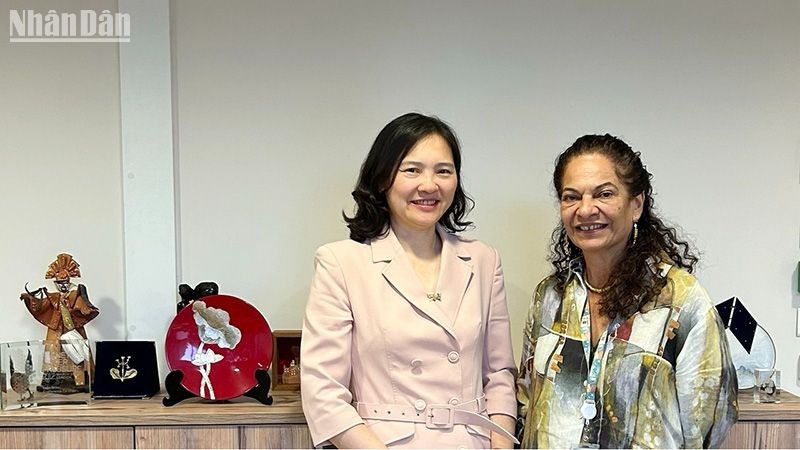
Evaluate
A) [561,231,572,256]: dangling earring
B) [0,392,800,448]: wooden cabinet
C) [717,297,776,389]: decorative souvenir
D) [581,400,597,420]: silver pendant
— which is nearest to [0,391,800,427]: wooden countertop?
[0,392,800,448]: wooden cabinet

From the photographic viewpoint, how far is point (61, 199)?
2.28 m

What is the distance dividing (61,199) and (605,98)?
5.37 feet

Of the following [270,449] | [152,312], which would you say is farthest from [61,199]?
[270,449]

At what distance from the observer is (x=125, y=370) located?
6.84ft

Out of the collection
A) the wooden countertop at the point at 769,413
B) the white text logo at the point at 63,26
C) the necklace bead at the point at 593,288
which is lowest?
the wooden countertop at the point at 769,413

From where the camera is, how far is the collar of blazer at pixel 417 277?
5.83 feet

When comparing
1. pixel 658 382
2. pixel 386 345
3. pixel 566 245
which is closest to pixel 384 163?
pixel 386 345

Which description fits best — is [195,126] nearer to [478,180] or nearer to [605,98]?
[478,180]

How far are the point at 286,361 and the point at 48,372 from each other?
0.62 metres

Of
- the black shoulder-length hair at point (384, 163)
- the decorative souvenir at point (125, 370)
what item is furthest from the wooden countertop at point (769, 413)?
the decorative souvenir at point (125, 370)

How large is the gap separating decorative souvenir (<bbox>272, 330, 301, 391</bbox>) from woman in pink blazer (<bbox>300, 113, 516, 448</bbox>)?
1.22 ft

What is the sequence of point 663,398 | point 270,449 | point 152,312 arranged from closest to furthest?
point 663,398, point 270,449, point 152,312

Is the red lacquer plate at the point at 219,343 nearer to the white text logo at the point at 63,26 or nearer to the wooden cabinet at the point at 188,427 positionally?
the wooden cabinet at the point at 188,427

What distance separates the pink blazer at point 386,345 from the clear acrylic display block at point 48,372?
0.66 metres
